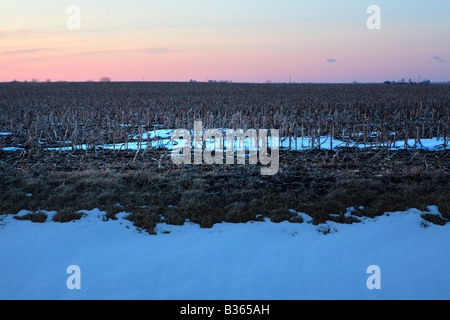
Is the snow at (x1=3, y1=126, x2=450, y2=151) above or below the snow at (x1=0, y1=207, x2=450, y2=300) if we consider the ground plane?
above

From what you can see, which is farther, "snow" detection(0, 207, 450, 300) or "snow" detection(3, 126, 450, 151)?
"snow" detection(3, 126, 450, 151)

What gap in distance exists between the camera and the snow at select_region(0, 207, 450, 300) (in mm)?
5020

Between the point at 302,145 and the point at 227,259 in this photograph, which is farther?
the point at 302,145

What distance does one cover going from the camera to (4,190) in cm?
844

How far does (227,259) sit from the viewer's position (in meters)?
5.90

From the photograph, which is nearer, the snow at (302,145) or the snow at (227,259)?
the snow at (227,259)

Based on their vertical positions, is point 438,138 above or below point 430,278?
above

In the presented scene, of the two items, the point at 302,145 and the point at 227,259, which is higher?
the point at 302,145

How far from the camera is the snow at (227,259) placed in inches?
198

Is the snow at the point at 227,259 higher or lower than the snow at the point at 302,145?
lower

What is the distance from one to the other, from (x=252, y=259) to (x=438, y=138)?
40.1 feet
